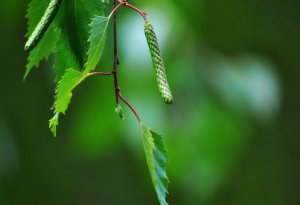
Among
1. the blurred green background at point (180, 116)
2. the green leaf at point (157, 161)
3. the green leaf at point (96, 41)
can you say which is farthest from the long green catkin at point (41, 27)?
the blurred green background at point (180, 116)

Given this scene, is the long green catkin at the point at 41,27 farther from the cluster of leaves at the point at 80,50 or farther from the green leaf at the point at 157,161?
the green leaf at the point at 157,161

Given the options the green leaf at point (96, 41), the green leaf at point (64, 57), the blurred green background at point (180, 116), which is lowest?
the blurred green background at point (180, 116)

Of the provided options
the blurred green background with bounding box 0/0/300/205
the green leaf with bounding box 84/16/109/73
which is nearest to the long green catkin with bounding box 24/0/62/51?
the green leaf with bounding box 84/16/109/73

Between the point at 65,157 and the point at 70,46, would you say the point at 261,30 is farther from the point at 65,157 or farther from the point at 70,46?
the point at 70,46

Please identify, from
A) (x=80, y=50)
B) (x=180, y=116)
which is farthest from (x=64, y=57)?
(x=180, y=116)

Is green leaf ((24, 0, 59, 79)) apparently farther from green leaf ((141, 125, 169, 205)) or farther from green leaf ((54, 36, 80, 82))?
green leaf ((141, 125, 169, 205))

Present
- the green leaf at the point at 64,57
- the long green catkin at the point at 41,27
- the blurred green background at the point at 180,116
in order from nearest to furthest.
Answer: the long green catkin at the point at 41,27
the green leaf at the point at 64,57
the blurred green background at the point at 180,116
